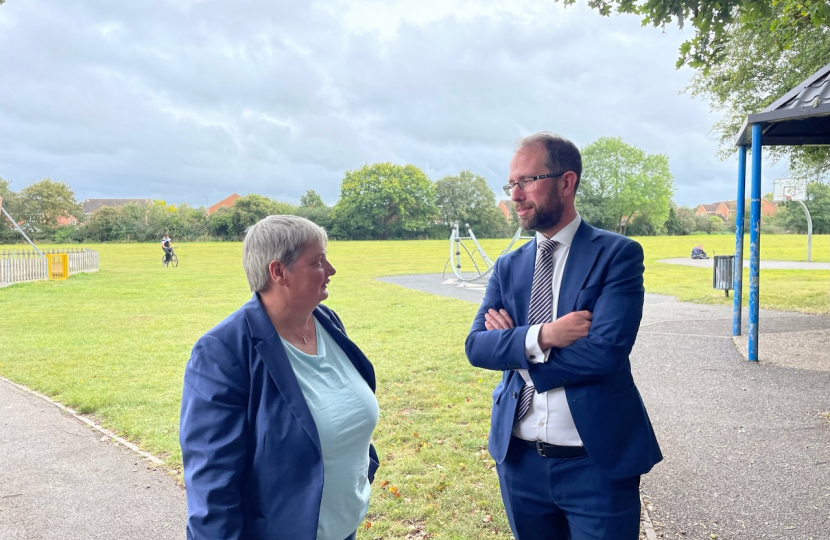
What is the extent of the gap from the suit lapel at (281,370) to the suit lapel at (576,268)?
989 mm

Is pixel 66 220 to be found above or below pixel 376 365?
above

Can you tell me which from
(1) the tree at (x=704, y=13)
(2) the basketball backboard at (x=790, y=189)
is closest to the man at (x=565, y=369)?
(1) the tree at (x=704, y=13)

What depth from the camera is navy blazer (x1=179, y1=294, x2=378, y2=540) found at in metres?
1.84

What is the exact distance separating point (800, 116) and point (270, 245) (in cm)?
681

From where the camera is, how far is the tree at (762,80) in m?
12.7

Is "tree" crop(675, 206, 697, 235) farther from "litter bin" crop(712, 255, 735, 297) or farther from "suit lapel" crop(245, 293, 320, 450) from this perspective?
"suit lapel" crop(245, 293, 320, 450)

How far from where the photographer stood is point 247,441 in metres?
1.92

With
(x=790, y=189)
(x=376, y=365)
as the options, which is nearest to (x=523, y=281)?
(x=376, y=365)

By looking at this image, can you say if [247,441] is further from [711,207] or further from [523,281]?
[711,207]

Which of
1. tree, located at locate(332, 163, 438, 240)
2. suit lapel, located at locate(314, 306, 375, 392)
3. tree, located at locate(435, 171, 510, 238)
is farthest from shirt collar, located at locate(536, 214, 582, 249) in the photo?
tree, located at locate(435, 171, 510, 238)

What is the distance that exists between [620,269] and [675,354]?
6.92 m

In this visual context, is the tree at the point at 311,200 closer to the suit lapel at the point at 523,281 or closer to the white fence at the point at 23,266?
the white fence at the point at 23,266

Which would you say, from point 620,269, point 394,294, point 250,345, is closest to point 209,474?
point 250,345

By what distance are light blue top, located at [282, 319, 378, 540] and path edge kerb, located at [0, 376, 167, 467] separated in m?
2.97
